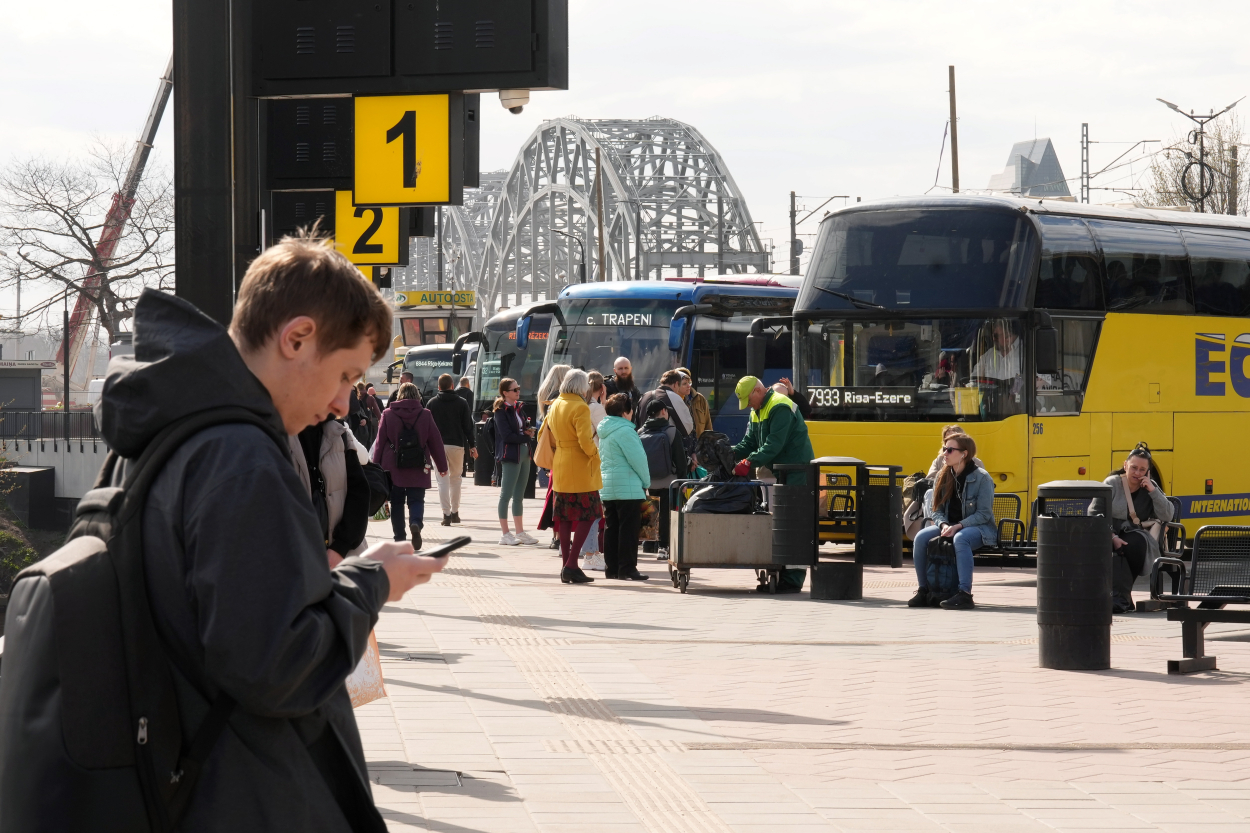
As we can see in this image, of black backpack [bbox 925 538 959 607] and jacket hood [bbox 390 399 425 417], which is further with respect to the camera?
jacket hood [bbox 390 399 425 417]

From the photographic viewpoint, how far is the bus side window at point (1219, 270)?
17.5m

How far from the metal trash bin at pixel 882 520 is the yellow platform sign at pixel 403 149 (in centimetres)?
551

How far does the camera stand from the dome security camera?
305 inches

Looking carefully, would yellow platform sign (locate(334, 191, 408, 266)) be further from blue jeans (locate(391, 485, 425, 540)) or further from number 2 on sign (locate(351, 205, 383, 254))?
blue jeans (locate(391, 485, 425, 540))

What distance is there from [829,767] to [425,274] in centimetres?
16212

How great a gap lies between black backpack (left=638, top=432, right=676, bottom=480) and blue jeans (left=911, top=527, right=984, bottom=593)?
10.2 ft

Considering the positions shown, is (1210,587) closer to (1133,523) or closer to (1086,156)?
(1133,523)

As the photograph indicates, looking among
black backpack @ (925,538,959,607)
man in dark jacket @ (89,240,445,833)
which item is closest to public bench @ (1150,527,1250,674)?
black backpack @ (925,538,959,607)

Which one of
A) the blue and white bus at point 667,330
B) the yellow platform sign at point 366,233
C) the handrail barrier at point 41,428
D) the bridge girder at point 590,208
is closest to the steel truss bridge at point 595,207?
the bridge girder at point 590,208

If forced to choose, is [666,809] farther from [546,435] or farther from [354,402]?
[354,402]

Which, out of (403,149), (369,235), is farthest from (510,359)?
(403,149)

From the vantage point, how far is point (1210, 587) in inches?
362

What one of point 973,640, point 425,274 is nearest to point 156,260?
point 973,640

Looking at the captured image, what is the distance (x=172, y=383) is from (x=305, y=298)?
235 mm
